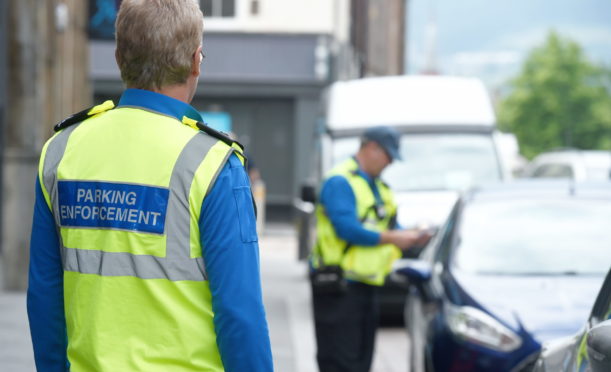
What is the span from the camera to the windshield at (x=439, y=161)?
13289 millimetres

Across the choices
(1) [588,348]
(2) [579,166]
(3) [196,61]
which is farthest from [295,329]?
(2) [579,166]

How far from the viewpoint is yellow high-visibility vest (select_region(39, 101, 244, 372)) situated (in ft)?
9.66

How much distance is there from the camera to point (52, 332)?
3.17 metres

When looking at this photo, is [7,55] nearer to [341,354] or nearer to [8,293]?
[8,293]

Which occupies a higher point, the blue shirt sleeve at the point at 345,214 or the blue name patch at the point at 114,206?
the blue name patch at the point at 114,206

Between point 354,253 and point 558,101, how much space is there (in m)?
88.0

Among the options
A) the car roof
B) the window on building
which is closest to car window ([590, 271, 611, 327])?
the car roof

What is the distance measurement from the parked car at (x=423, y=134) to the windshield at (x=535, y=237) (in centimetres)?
441

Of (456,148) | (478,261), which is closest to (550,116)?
(456,148)

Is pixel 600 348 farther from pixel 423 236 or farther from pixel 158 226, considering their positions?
pixel 423 236

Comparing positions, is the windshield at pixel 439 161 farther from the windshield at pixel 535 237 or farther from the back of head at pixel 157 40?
the back of head at pixel 157 40

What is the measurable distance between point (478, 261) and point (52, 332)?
4.77 meters

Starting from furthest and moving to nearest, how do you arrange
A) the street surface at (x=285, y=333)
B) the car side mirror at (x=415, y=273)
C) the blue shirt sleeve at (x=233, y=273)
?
the street surface at (x=285, y=333), the car side mirror at (x=415, y=273), the blue shirt sleeve at (x=233, y=273)

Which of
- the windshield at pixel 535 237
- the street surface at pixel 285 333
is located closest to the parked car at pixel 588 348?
the windshield at pixel 535 237
